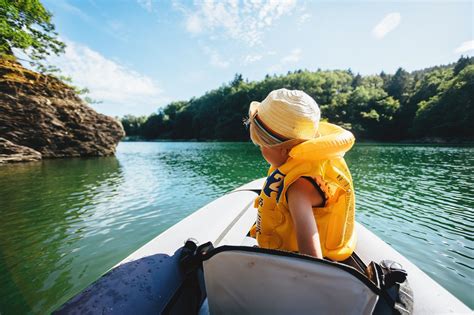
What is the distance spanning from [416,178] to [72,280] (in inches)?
511

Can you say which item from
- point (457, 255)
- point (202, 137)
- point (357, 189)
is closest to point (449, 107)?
point (357, 189)

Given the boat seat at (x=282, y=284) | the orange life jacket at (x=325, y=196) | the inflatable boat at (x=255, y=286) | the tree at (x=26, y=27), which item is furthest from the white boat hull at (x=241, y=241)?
the tree at (x=26, y=27)

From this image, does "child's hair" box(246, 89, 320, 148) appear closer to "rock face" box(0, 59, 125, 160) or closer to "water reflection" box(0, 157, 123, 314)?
"water reflection" box(0, 157, 123, 314)

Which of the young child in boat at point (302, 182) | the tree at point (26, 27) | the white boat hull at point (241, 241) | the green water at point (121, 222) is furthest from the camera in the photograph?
the tree at point (26, 27)

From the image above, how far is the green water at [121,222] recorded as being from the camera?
3389 mm

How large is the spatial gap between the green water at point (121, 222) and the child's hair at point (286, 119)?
3549 millimetres

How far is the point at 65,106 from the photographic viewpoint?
19.2 metres

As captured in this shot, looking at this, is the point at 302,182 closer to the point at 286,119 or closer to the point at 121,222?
the point at 286,119

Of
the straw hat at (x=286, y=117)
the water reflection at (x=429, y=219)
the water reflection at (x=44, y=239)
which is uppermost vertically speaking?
the straw hat at (x=286, y=117)

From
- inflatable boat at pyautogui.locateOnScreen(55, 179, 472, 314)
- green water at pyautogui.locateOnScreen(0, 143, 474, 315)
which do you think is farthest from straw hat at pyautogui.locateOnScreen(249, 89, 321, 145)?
green water at pyautogui.locateOnScreen(0, 143, 474, 315)

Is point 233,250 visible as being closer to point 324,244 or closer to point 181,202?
point 324,244

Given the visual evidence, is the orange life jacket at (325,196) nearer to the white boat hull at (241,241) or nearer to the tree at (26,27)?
the white boat hull at (241,241)

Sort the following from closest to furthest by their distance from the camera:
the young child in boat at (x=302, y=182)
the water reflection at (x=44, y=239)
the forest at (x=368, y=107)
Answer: the young child in boat at (x=302, y=182) < the water reflection at (x=44, y=239) < the forest at (x=368, y=107)

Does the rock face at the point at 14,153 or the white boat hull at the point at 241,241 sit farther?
the rock face at the point at 14,153
